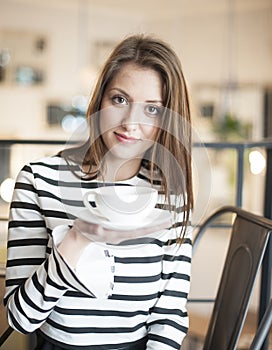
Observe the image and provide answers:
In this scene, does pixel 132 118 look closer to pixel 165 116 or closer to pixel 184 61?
pixel 165 116

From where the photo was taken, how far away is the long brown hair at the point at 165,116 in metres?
1.09

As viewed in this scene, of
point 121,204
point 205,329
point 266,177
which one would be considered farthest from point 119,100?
point 205,329

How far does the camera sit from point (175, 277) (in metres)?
1.16

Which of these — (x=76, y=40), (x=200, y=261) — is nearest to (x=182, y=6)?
(x=76, y=40)

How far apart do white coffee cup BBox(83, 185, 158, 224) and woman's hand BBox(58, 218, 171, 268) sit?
0.02 metres

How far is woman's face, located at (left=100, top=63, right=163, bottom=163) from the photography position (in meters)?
1.04

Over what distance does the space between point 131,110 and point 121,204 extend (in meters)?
0.23

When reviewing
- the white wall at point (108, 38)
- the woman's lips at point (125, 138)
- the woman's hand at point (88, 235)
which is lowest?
the woman's hand at point (88, 235)

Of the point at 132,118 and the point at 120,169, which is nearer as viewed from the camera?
the point at 132,118

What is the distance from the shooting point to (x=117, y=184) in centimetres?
107

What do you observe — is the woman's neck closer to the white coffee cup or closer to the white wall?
the white coffee cup

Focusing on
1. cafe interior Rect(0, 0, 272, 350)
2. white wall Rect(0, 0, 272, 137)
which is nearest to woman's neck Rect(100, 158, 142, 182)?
cafe interior Rect(0, 0, 272, 350)

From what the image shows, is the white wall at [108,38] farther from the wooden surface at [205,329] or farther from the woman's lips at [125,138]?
the woman's lips at [125,138]

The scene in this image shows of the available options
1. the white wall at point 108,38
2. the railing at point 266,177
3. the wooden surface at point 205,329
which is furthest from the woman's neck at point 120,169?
the white wall at point 108,38
